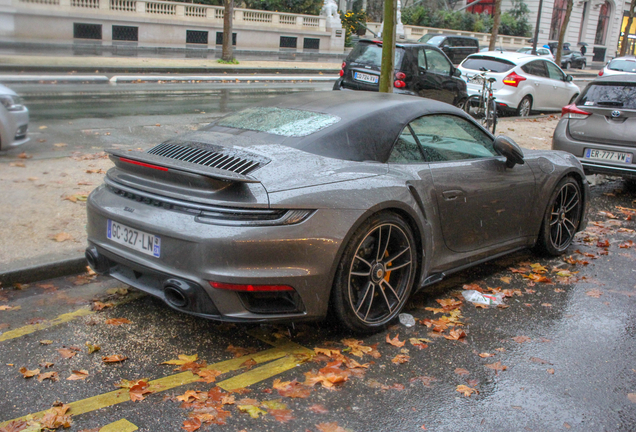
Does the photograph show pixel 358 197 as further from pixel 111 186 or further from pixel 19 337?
pixel 19 337

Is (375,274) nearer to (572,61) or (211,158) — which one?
(211,158)

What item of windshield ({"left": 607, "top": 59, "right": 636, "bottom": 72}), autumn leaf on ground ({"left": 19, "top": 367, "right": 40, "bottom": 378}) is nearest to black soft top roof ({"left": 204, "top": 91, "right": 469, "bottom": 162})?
autumn leaf on ground ({"left": 19, "top": 367, "right": 40, "bottom": 378})

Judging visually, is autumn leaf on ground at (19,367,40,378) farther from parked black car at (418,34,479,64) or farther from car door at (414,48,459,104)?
parked black car at (418,34,479,64)

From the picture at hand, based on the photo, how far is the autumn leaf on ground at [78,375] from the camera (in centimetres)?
335

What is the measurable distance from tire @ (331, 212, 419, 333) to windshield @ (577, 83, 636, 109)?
5.42 meters

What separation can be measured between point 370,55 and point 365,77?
0.53m

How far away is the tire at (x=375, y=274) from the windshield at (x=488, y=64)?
1299 cm

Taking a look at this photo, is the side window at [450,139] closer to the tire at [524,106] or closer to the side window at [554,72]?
the tire at [524,106]

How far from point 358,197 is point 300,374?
106 centimetres

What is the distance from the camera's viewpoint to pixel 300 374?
11.6ft

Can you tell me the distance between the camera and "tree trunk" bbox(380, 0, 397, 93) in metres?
8.57

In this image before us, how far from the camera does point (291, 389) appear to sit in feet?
11.0

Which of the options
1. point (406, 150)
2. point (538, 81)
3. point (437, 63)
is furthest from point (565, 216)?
point (538, 81)

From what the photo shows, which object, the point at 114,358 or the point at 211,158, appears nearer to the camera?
the point at 114,358
